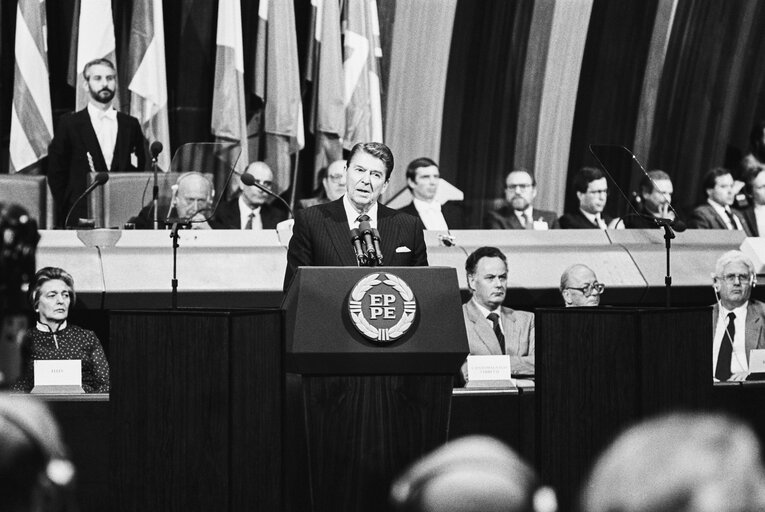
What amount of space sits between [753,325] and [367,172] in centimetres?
236

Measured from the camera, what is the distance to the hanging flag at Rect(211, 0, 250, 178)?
668 cm

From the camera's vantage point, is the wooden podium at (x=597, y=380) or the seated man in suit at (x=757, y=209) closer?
the wooden podium at (x=597, y=380)

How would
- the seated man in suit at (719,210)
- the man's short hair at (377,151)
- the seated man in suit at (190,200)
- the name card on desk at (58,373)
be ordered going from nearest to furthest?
the man's short hair at (377,151)
the name card on desk at (58,373)
the seated man in suit at (190,200)
the seated man in suit at (719,210)

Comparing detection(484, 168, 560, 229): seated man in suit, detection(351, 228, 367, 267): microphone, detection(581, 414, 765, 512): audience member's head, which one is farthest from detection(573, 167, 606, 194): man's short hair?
detection(581, 414, 765, 512): audience member's head

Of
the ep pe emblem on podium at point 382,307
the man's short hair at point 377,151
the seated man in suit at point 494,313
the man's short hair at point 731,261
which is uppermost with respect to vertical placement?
the man's short hair at point 377,151

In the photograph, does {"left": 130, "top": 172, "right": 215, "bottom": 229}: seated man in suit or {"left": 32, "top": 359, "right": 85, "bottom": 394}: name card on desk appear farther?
{"left": 130, "top": 172, "right": 215, "bottom": 229}: seated man in suit

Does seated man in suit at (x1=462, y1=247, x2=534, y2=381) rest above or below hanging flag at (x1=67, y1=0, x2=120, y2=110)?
below

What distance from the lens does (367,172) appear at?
317 centimetres

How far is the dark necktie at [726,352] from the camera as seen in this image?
15.5ft

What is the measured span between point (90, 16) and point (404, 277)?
4.42m

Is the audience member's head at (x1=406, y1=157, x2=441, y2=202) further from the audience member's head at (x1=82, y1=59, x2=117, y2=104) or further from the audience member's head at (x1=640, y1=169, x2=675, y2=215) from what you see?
the audience member's head at (x1=82, y1=59, x2=117, y2=104)

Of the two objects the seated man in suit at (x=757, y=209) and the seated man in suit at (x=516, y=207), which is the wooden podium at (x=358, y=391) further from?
the seated man in suit at (x=757, y=209)

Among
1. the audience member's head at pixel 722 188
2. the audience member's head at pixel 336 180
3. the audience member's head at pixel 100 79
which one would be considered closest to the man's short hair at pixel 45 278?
the audience member's head at pixel 100 79

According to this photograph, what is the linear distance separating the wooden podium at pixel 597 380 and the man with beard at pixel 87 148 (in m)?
3.51
